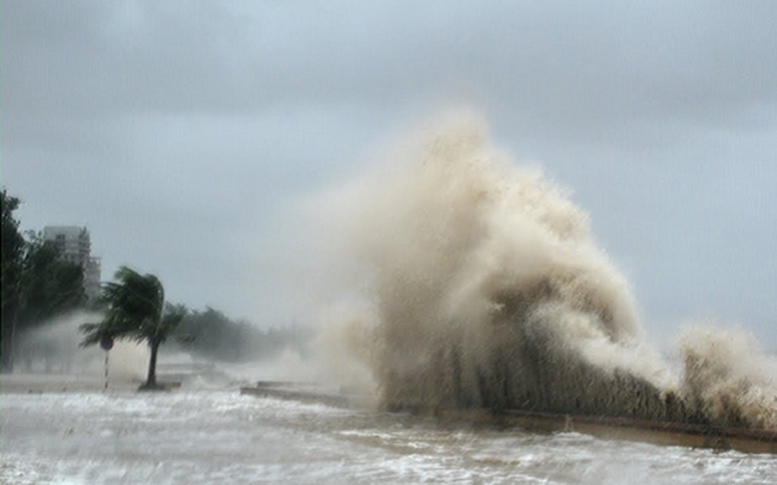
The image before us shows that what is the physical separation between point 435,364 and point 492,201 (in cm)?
348

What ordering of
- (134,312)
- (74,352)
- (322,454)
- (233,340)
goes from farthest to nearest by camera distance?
(233,340), (74,352), (134,312), (322,454)

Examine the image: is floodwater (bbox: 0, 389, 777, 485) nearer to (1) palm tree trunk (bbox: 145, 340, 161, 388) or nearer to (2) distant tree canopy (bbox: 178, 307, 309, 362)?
(1) palm tree trunk (bbox: 145, 340, 161, 388)

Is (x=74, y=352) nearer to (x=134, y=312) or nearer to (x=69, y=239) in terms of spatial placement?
(x=134, y=312)

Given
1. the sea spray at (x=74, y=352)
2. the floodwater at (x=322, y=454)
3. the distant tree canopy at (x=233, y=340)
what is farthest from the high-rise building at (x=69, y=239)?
the distant tree canopy at (x=233, y=340)

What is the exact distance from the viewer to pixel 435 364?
19344 millimetres

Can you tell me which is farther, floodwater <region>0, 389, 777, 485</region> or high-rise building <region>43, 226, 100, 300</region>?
high-rise building <region>43, 226, 100, 300</region>

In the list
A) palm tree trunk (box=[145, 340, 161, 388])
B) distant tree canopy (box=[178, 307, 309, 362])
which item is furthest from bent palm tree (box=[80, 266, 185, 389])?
distant tree canopy (box=[178, 307, 309, 362])

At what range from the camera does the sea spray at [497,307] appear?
1413 cm

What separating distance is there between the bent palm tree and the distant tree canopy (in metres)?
21.5

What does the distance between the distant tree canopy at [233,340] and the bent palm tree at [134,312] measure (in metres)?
21.5

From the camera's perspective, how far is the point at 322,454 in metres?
11.5

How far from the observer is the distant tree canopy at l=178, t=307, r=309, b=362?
53.5 meters

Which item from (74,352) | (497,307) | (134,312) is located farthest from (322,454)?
(74,352)

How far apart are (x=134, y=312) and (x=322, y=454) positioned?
19.1 meters
